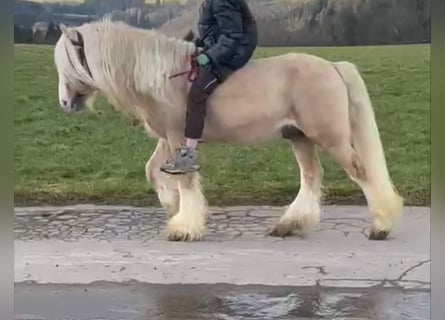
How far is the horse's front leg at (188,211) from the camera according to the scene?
4.96 metres

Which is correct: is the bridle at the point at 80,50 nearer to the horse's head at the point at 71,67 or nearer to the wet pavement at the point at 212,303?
the horse's head at the point at 71,67

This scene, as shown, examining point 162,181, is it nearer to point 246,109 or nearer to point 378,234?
point 246,109

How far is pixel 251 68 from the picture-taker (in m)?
4.89

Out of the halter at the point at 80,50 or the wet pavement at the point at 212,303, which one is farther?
the halter at the point at 80,50

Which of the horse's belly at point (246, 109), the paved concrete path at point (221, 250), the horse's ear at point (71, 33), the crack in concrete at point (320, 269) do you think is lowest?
the crack in concrete at point (320, 269)

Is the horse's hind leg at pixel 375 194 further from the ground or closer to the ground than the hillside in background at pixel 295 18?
closer to the ground

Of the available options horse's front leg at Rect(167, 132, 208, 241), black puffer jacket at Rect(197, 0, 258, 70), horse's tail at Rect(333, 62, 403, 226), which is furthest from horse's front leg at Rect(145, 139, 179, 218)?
horse's tail at Rect(333, 62, 403, 226)

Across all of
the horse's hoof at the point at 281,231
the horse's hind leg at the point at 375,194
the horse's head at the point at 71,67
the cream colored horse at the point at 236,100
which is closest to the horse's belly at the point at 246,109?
the cream colored horse at the point at 236,100

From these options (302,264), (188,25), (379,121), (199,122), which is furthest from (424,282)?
(188,25)

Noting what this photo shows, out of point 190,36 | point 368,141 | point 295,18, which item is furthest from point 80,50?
point 368,141

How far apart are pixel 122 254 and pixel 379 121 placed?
154 cm

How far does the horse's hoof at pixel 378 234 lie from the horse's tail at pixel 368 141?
0.10 metres

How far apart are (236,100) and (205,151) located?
1.21 ft

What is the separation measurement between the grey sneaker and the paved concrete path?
0.38 m
